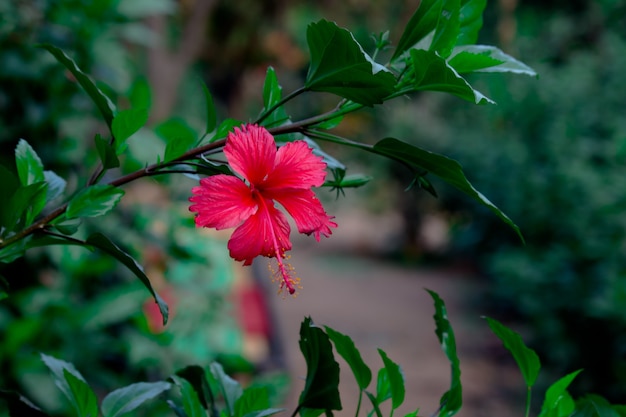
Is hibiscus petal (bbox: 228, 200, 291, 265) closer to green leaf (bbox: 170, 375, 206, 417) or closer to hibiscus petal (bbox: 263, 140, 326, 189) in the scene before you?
hibiscus petal (bbox: 263, 140, 326, 189)

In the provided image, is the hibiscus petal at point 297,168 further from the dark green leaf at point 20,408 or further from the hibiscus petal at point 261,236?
the dark green leaf at point 20,408

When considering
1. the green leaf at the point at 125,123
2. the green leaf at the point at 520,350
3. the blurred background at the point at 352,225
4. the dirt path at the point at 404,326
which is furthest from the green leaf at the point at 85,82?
the dirt path at the point at 404,326

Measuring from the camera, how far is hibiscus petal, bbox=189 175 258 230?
19.5 inches

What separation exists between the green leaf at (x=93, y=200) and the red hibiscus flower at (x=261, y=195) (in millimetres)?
93

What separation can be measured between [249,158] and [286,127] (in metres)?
0.08

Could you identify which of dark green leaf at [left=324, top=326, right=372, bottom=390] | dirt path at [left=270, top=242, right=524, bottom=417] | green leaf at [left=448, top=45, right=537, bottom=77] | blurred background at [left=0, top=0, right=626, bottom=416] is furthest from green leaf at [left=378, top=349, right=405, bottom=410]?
dirt path at [left=270, top=242, right=524, bottom=417]

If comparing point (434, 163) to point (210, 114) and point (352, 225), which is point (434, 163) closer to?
point (210, 114)

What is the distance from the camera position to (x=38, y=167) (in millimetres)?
640

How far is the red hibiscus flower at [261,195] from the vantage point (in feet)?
1.64

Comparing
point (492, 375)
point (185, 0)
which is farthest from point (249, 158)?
point (185, 0)

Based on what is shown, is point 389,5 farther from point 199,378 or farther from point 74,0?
point 199,378

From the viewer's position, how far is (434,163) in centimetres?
54

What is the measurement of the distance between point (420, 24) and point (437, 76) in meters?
0.07

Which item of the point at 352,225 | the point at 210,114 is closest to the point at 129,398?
the point at 210,114
